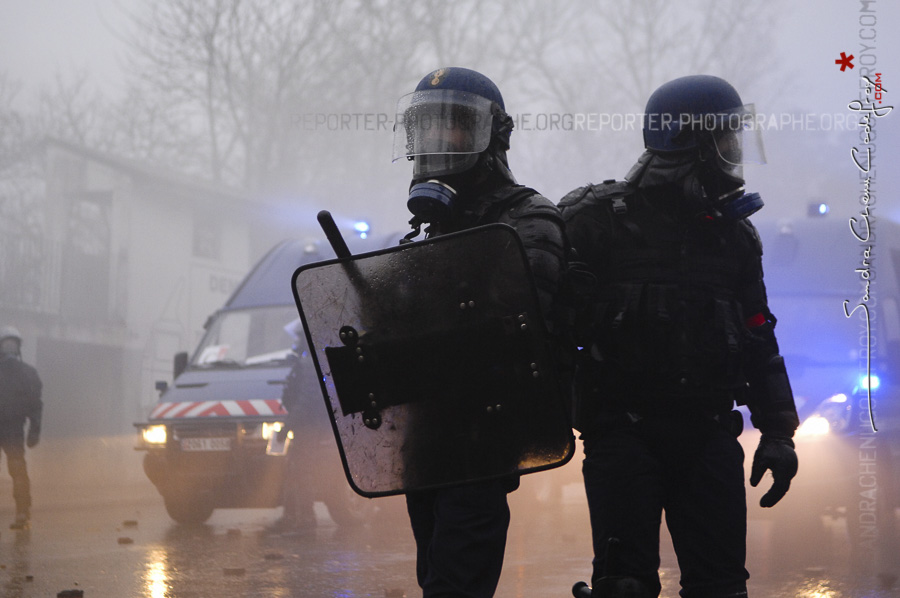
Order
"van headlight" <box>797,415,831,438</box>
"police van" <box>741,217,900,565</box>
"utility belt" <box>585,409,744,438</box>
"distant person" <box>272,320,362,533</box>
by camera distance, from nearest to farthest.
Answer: "utility belt" <box>585,409,744,438</box> < "police van" <box>741,217,900,565</box> < "van headlight" <box>797,415,831,438</box> < "distant person" <box>272,320,362,533</box>

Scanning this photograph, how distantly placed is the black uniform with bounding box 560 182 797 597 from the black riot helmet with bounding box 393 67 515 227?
0.97 feet

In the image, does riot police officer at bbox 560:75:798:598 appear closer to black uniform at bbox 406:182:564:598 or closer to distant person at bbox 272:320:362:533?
black uniform at bbox 406:182:564:598

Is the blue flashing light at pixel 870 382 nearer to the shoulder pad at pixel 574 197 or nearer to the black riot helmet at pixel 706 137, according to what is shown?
the black riot helmet at pixel 706 137

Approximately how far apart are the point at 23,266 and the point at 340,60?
14.5m

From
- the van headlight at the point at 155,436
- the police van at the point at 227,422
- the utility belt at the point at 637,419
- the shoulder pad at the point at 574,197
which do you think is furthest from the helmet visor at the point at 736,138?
the van headlight at the point at 155,436

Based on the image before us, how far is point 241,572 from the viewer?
6.86 m

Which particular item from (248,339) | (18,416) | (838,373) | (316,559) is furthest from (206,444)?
(838,373)

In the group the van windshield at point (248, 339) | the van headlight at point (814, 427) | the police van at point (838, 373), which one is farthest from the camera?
the van windshield at point (248, 339)

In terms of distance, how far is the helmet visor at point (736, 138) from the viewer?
3.46 metres

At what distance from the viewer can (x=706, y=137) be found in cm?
344

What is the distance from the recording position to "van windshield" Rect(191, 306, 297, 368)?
10.0m

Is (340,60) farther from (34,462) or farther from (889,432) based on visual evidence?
(889,432)

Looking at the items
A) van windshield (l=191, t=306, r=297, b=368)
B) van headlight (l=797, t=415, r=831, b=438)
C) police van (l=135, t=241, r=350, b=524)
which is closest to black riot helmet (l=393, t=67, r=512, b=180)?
van headlight (l=797, t=415, r=831, b=438)

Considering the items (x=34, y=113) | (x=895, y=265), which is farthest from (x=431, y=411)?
(x=34, y=113)
